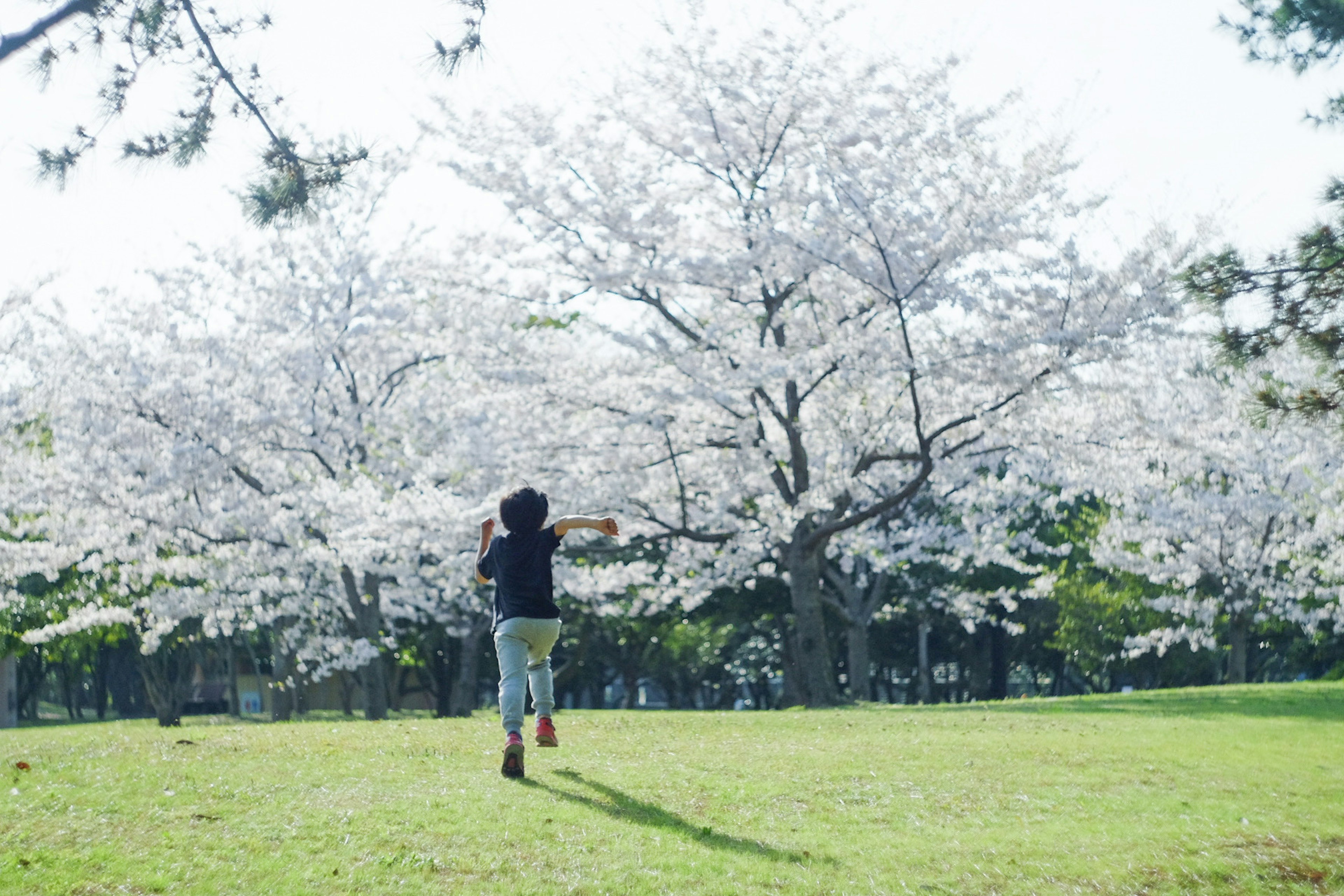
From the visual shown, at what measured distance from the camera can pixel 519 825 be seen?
6.05 metres

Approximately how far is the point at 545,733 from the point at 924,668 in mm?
29984

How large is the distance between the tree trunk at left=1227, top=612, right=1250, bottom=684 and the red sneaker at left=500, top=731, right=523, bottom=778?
24.5m

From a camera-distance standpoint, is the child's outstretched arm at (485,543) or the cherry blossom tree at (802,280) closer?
the child's outstretched arm at (485,543)

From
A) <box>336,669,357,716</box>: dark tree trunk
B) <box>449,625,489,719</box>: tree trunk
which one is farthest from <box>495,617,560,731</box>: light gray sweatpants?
<box>336,669,357,716</box>: dark tree trunk

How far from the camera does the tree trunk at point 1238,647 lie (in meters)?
28.4

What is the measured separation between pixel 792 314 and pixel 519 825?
43.7ft

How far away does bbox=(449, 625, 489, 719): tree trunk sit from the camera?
1084 inches

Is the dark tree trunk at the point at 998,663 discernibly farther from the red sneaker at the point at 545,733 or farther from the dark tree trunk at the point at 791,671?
the red sneaker at the point at 545,733

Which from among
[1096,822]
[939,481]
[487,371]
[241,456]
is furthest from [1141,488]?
[1096,822]

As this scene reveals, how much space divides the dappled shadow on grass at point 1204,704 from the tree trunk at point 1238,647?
22.7 ft

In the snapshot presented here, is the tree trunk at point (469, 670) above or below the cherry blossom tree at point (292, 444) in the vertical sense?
below

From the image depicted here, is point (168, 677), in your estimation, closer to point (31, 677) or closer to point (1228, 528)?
point (31, 677)

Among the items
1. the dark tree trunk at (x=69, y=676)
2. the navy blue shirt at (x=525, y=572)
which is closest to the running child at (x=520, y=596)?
the navy blue shirt at (x=525, y=572)

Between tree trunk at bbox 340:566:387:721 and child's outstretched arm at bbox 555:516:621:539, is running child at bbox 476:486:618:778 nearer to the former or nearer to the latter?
child's outstretched arm at bbox 555:516:621:539
